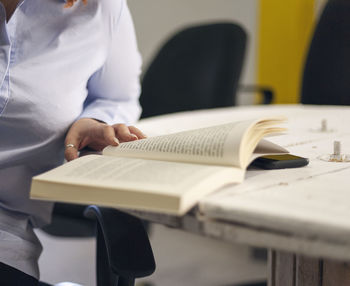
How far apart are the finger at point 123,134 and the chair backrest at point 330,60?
96 centimetres

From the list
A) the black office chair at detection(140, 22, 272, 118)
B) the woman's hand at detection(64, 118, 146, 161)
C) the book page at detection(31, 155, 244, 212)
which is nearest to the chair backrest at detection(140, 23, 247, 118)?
the black office chair at detection(140, 22, 272, 118)

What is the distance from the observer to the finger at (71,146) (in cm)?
75

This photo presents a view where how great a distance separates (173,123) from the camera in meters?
1.19

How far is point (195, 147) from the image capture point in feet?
2.02

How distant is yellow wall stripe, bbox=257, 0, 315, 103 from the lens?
2.88 meters

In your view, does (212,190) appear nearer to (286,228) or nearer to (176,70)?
(286,228)

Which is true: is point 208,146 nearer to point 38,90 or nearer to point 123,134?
Answer: point 123,134

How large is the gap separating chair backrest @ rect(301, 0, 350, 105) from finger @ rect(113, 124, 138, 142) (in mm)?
960

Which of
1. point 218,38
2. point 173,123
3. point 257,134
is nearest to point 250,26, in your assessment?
point 218,38

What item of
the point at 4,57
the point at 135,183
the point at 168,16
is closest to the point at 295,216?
the point at 135,183

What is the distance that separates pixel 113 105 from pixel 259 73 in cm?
232

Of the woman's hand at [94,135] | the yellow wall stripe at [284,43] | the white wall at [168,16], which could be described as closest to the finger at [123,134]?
the woman's hand at [94,135]

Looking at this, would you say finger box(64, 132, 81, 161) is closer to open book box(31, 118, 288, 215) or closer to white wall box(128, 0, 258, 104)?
open book box(31, 118, 288, 215)

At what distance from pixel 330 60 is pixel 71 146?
1.01 m
